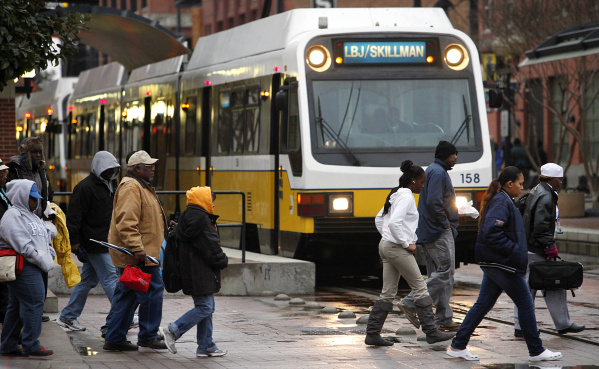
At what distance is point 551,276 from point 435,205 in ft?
3.98

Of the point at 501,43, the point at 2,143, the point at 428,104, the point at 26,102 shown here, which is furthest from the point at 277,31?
the point at 26,102

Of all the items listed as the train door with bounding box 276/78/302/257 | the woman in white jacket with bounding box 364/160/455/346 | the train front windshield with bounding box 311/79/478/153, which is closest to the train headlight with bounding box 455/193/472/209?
the train front windshield with bounding box 311/79/478/153

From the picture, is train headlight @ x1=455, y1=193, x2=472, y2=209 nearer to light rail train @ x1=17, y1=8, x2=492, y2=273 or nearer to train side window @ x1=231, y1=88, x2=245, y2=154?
light rail train @ x1=17, y1=8, x2=492, y2=273

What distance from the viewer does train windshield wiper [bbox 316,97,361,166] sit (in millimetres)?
14430

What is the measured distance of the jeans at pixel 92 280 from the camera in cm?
1086

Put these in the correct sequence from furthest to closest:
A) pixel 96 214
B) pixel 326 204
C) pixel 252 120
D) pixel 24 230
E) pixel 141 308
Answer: pixel 252 120, pixel 326 204, pixel 96 214, pixel 141 308, pixel 24 230

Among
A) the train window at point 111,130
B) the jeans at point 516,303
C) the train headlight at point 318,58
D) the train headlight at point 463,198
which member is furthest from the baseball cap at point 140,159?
the train window at point 111,130

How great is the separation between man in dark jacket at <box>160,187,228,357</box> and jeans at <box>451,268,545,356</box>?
1960 mm

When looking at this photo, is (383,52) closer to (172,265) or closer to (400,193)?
(400,193)

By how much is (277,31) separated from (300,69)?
52.4 inches

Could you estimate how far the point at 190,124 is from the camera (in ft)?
62.8

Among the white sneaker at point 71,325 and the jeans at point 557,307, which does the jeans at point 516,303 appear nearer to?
the jeans at point 557,307

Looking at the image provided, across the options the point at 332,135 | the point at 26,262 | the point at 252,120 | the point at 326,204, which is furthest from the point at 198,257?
the point at 252,120

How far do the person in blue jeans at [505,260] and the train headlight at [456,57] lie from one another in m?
5.67
